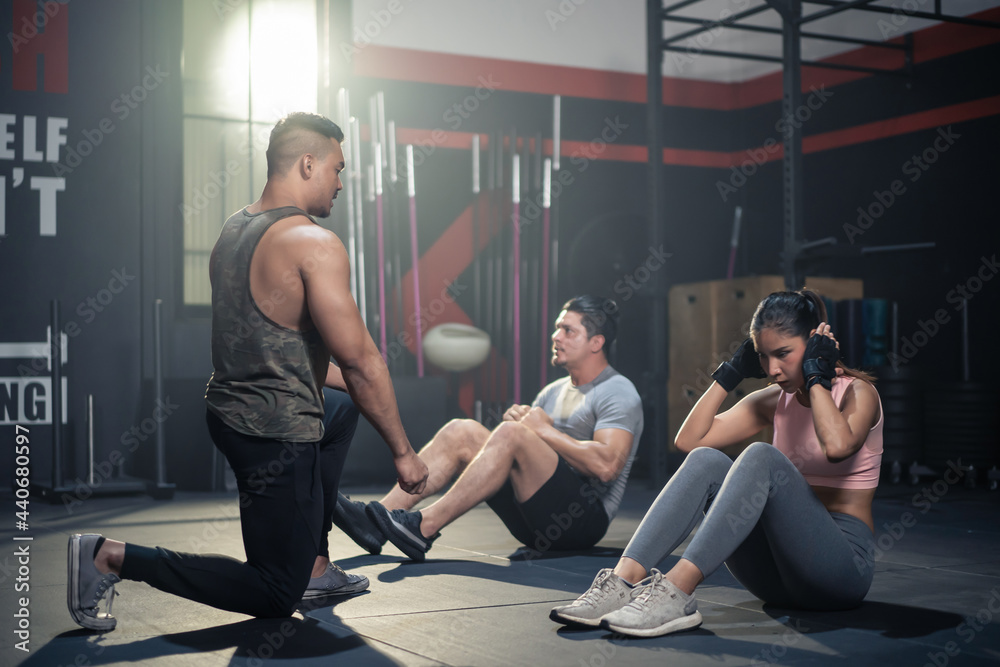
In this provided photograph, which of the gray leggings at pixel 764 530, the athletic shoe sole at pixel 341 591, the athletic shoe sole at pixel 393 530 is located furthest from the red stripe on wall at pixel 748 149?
the gray leggings at pixel 764 530

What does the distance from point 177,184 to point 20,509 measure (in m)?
2.07

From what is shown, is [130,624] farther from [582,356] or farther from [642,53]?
[642,53]

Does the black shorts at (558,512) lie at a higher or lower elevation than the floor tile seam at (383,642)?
higher

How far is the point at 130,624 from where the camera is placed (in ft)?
7.20

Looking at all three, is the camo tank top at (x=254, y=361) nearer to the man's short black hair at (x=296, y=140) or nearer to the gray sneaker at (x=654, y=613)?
the man's short black hair at (x=296, y=140)

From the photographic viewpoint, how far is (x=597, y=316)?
324 cm

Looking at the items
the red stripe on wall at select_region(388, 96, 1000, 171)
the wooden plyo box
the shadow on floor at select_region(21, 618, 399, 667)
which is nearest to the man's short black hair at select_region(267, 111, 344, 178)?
the shadow on floor at select_region(21, 618, 399, 667)

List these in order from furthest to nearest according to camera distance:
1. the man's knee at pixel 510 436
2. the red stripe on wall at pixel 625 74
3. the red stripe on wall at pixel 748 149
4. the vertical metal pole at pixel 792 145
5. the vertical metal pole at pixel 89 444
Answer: the red stripe on wall at pixel 625 74 < the red stripe on wall at pixel 748 149 < the vertical metal pole at pixel 792 145 < the vertical metal pole at pixel 89 444 < the man's knee at pixel 510 436

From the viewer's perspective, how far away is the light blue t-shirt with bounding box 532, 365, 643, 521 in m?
3.07

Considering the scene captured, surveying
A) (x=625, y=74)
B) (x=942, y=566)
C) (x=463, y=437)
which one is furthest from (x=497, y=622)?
(x=625, y=74)

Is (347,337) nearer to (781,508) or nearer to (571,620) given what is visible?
(571,620)

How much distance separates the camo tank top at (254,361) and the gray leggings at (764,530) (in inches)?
30.0

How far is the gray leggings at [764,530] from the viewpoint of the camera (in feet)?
6.62

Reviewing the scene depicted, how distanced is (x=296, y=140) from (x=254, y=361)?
1.63 ft
